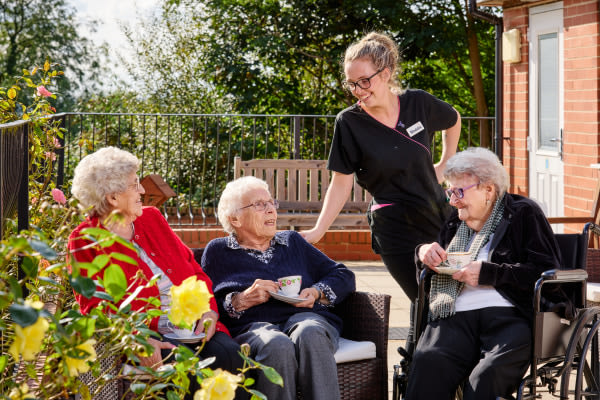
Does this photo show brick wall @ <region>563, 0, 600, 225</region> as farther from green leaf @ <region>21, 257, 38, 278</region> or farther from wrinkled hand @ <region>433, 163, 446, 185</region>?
green leaf @ <region>21, 257, 38, 278</region>

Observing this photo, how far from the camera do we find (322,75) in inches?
623

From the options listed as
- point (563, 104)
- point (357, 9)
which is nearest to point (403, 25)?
point (357, 9)

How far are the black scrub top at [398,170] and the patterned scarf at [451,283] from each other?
37 cm

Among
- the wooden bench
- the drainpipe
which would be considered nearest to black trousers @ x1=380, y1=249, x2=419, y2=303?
the wooden bench

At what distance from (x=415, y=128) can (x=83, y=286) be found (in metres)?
2.44

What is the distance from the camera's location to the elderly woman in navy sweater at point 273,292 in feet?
10.1

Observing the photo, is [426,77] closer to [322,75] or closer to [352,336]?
[322,75]

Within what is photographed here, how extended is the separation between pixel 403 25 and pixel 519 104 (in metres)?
5.23

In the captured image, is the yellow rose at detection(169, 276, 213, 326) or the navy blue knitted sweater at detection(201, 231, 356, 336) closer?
the yellow rose at detection(169, 276, 213, 326)

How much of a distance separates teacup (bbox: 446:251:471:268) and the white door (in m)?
5.37

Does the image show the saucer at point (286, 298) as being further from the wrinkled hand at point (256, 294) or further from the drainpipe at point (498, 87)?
the drainpipe at point (498, 87)

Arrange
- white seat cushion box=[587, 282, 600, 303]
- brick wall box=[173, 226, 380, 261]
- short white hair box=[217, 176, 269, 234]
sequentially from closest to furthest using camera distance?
short white hair box=[217, 176, 269, 234], white seat cushion box=[587, 282, 600, 303], brick wall box=[173, 226, 380, 261]

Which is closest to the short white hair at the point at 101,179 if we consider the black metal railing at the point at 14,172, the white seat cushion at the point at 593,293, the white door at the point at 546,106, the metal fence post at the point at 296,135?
the black metal railing at the point at 14,172

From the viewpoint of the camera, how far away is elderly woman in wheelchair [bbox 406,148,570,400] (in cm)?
308
